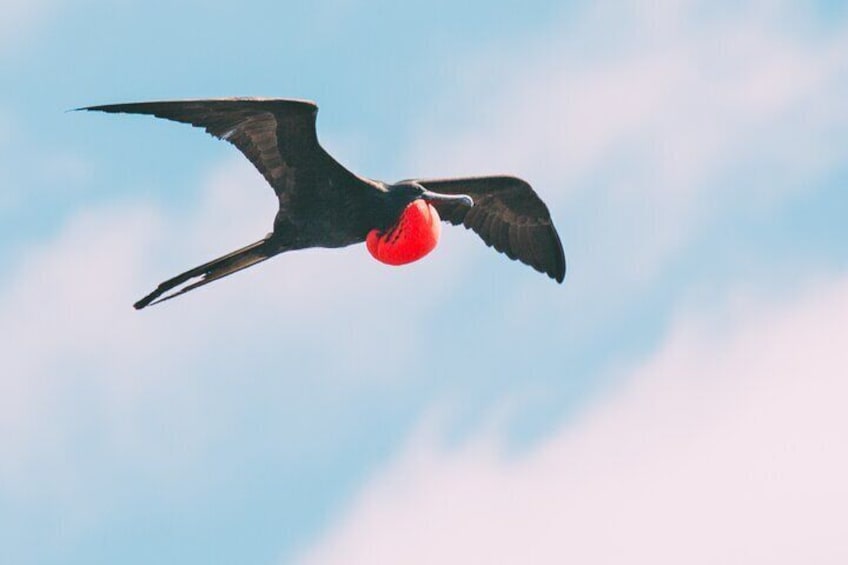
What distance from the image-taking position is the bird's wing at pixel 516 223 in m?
11.5

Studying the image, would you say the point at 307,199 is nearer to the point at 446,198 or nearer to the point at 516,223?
the point at 446,198

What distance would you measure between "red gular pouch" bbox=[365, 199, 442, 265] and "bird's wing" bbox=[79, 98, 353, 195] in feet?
1.39

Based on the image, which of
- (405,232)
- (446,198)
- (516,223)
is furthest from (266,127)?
(516,223)

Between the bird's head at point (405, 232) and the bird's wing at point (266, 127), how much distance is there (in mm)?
342

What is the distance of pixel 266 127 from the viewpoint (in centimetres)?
970

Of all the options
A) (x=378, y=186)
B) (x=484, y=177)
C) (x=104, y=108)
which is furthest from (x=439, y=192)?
(x=104, y=108)

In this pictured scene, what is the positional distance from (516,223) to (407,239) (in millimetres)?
2094

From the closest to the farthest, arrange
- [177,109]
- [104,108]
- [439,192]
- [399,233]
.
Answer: [104,108], [177,109], [399,233], [439,192]

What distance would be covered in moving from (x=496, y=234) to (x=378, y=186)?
190cm

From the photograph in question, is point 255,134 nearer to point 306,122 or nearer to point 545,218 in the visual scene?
point 306,122

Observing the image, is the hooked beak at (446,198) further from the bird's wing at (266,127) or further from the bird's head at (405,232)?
the bird's wing at (266,127)

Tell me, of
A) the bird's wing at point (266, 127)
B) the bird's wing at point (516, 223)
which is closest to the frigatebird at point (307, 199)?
the bird's wing at point (266, 127)

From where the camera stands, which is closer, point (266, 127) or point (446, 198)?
point (266, 127)

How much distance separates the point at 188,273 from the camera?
9.88 metres
